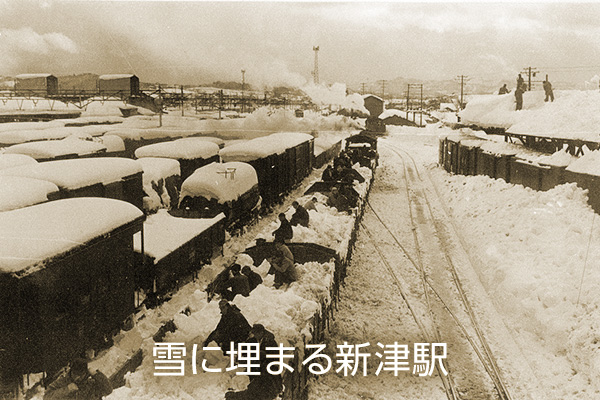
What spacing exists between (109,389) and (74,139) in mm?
11897

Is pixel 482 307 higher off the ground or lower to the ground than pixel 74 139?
lower

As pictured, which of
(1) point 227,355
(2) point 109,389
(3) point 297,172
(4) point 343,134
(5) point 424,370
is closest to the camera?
(2) point 109,389

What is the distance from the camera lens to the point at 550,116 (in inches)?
749

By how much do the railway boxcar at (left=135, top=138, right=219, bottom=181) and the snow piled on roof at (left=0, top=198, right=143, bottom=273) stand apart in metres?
9.45

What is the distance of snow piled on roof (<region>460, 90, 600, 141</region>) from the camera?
15.6 m

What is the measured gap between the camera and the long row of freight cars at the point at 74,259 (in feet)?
18.9

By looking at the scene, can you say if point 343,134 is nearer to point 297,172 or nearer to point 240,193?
point 297,172

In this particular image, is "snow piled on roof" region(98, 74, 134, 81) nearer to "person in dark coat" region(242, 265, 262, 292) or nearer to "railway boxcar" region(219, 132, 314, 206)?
"railway boxcar" region(219, 132, 314, 206)

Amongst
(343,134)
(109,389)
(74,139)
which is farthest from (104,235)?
(343,134)

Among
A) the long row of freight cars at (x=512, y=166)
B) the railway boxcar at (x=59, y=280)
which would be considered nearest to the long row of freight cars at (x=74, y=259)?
the railway boxcar at (x=59, y=280)

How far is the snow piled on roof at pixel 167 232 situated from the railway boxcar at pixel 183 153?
5.13 metres

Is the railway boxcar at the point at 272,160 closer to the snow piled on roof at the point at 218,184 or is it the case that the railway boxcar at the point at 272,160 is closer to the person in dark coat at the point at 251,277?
the snow piled on roof at the point at 218,184

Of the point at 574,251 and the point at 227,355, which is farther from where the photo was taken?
the point at 574,251

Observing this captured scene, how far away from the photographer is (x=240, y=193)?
46.6 ft
